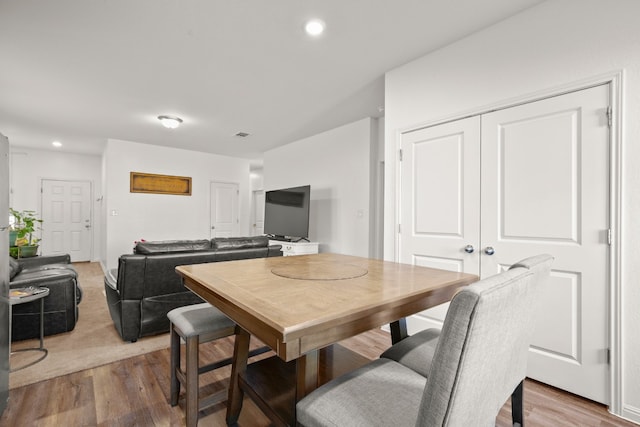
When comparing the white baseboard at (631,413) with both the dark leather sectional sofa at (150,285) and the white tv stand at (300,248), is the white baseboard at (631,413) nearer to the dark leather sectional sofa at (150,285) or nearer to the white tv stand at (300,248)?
the dark leather sectional sofa at (150,285)

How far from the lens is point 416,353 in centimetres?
126

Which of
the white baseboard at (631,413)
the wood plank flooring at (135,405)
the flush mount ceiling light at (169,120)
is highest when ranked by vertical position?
the flush mount ceiling light at (169,120)

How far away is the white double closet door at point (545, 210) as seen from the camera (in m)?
1.76

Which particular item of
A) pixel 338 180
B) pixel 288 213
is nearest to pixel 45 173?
pixel 288 213

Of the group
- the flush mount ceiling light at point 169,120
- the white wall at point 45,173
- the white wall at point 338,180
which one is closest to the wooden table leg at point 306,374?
the white wall at point 338,180

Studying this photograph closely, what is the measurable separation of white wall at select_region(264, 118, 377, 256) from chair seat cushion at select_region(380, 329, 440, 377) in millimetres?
2907

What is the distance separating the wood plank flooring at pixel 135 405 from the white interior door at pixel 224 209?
4.84 metres

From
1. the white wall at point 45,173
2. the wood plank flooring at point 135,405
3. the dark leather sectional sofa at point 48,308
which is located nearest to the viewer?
the wood plank flooring at point 135,405

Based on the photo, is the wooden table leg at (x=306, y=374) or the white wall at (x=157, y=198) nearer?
the wooden table leg at (x=306, y=374)

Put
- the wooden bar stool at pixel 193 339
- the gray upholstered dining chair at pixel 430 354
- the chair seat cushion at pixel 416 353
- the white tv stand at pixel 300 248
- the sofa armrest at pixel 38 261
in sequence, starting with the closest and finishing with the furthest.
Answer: the gray upholstered dining chair at pixel 430 354 < the chair seat cushion at pixel 416 353 < the wooden bar stool at pixel 193 339 < the sofa armrest at pixel 38 261 < the white tv stand at pixel 300 248

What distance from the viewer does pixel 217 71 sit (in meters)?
2.98

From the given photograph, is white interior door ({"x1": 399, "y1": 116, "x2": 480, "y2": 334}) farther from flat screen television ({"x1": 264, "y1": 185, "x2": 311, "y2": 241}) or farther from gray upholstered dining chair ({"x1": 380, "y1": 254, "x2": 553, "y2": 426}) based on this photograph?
flat screen television ({"x1": 264, "y1": 185, "x2": 311, "y2": 241})

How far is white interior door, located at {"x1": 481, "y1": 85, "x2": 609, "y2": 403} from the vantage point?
69.1 inches

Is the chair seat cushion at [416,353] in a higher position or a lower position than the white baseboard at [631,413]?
higher
